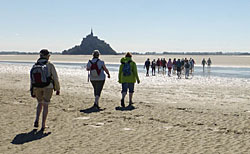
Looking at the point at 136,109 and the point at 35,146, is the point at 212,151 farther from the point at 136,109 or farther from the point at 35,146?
the point at 136,109

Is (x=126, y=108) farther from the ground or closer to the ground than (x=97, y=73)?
closer to the ground

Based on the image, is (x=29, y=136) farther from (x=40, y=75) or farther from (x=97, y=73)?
(x=97, y=73)

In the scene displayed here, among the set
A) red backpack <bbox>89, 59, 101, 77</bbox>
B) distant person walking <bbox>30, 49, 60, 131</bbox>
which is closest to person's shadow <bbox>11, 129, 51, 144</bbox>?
distant person walking <bbox>30, 49, 60, 131</bbox>

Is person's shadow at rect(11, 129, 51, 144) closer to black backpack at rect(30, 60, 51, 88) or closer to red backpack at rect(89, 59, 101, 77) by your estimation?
black backpack at rect(30, 60, 51, 88)

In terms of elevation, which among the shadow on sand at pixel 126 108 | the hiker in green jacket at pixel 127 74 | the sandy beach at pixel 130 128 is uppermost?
the hiker in green jacket at pixel 127 74

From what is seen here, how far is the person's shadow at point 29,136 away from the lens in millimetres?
6523

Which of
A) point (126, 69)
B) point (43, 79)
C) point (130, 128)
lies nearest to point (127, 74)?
point (126, 69)

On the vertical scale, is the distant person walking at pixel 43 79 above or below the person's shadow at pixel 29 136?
above

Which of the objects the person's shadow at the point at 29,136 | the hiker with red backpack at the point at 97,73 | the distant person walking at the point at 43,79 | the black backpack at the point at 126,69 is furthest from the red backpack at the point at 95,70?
the person's shadow at the point at 29,136

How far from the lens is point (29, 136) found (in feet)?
22.7

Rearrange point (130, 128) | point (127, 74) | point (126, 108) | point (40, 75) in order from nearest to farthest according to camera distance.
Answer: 1. point (40, 75)
2. point (130, 128)
3. point (126, 108)
4. point (127, 74)

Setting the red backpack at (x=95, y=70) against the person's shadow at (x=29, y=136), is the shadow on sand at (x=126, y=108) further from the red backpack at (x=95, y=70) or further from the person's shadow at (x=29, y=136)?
the person's shadow at (x=29, y=136)

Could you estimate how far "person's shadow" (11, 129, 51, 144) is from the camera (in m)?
6.52

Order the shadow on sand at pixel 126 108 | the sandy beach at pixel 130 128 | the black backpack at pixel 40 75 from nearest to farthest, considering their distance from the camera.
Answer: the sandy beach at pixel 130 128, the black backpack at pixel 40 75, the shadow on sand at pixel 126 108
